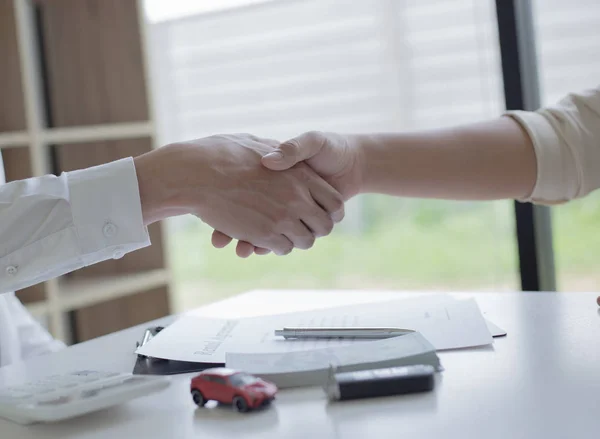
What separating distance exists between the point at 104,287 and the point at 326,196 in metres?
1.03

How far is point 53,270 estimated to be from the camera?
38.6 inches

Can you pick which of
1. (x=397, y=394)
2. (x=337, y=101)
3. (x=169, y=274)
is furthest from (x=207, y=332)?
(x=337, y=101)

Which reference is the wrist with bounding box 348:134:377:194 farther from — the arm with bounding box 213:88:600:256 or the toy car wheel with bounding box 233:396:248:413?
the toy car wheel with bounding box 233:396:248:413

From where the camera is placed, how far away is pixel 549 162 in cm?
122

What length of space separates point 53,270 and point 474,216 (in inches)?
83.1

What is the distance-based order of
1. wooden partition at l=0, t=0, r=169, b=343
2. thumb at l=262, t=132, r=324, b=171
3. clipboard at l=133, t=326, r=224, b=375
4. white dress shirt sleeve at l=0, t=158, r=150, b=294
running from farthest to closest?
wooden partition at l=0, t=0, r=169, b=343
thumb at l=262, t=132, r=324, b=171
white dress shirt sleeve at l=0, t=158, r=150, b=294
clipboard at l=133, t=326, r=224, b=375

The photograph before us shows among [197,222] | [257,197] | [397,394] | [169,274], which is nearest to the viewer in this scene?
[397,394]

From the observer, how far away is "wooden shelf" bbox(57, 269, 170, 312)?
1951 mm

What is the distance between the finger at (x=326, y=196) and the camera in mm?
1223

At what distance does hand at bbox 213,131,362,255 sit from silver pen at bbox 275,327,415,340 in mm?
367

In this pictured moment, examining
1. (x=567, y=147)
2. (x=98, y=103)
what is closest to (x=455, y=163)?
(x=567, y=147)

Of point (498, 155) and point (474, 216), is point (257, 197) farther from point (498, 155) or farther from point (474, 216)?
point (474, 216)

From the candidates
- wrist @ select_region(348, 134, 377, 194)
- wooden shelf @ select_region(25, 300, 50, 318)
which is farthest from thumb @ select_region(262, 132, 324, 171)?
wooden shelf @ select_region(25, 300, 50, 318)

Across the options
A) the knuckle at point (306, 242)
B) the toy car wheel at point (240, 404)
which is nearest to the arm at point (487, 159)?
the knuckle at point (306, 242)
